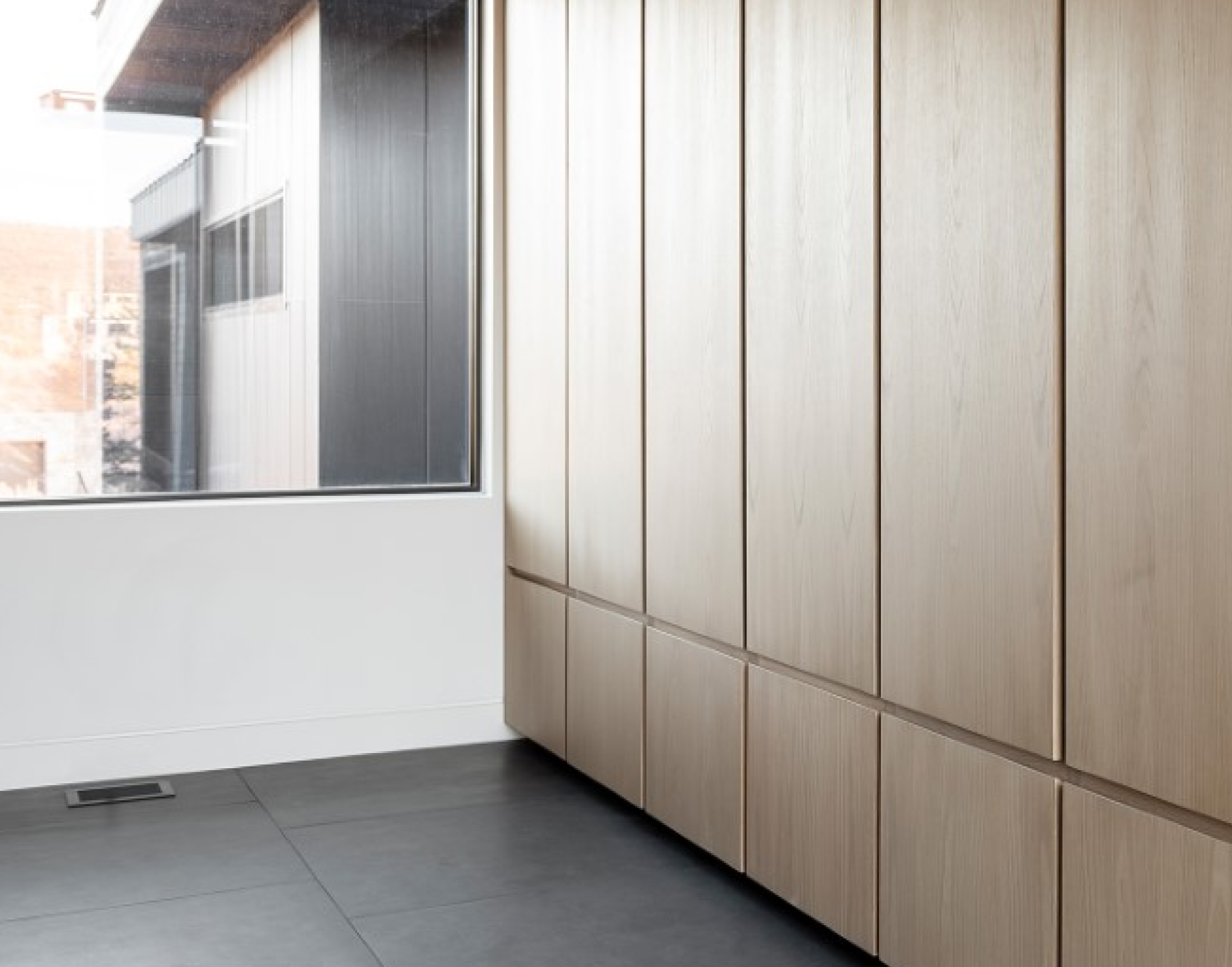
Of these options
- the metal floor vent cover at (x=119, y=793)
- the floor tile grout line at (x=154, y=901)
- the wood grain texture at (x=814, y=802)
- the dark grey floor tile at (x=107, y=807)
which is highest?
the wood grain texture at (x=814, y=802)

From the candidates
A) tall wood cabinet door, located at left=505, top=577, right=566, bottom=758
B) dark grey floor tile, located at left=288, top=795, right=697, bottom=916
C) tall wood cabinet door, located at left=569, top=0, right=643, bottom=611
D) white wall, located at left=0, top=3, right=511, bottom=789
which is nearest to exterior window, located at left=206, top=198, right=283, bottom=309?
white wall, located at left=0, top=3, right=511, bottom=789

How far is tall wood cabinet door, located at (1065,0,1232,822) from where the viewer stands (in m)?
2.18

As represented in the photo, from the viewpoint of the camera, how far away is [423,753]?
4945 mm

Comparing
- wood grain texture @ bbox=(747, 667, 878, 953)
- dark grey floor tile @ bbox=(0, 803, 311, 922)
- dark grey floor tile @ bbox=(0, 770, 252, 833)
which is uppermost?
wood grain texture @ bbox=(747, 667, 878, 953)

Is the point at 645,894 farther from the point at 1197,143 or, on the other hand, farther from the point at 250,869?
the point at 1197,143

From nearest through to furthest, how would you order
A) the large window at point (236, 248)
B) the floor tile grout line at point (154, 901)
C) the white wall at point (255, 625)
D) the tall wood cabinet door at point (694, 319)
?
1. the floor tile grout line at point (154, 901)
2. the tall wood cabinet door at point (694, 319)
3. the white wall at point (255, 625)
4. the large window at point (236, 248)

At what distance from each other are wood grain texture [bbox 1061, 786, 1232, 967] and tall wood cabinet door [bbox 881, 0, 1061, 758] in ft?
0.50

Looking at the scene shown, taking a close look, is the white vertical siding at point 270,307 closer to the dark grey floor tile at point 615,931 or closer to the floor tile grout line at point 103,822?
the floor tile grout line at point 103,822

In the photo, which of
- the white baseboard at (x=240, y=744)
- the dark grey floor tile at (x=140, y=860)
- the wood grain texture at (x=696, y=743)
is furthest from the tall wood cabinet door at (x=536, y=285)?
the dark grey floor tile at (x=140, y=860)

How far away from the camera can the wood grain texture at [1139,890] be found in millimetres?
2221

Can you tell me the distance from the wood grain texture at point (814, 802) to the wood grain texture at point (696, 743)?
7 cm

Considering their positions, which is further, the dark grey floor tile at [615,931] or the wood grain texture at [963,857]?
the dark grey floor tile at [615,931]

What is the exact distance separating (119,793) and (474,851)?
1.23 metres

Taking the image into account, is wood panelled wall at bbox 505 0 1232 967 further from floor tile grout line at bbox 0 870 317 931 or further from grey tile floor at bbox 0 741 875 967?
floor tile grout line at bbox 0 870 317 931
